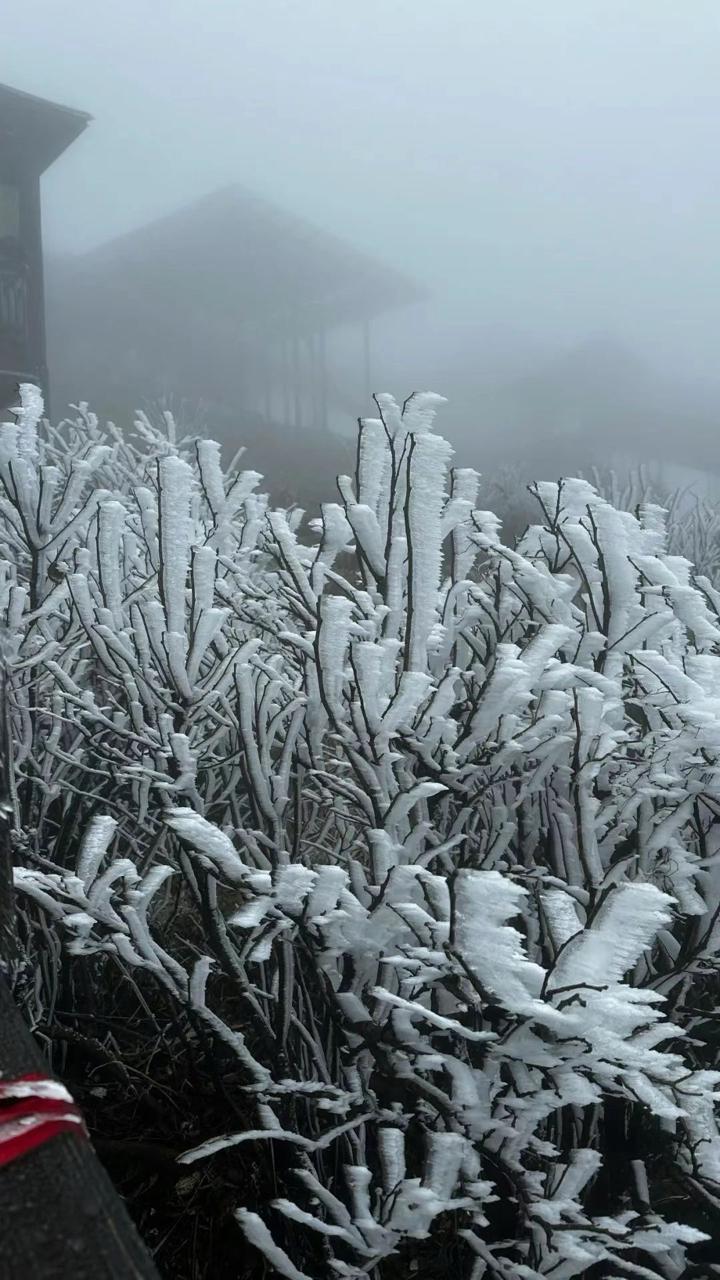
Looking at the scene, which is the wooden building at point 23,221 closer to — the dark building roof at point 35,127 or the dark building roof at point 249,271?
the dark building roof at point 35,127

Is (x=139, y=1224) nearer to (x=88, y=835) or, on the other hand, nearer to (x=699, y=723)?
(x=88, y=835)

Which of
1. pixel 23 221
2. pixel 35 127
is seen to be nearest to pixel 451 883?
pixel 23 221

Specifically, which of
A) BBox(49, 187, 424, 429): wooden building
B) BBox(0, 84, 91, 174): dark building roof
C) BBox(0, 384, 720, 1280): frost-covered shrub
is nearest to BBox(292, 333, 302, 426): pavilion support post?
BBox(49, 187, 424, 429): wooden building

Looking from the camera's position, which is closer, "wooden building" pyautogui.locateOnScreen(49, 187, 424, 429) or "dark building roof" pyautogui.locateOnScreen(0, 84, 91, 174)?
"dark building roof" pyautogui.locateOnScreen(0, 84, 91, 174)

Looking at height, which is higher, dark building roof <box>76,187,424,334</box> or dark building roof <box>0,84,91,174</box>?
dark building roof <box>76,187,424,334</box>

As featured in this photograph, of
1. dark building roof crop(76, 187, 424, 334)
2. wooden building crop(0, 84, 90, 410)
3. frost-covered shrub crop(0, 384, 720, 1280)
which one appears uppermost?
dark building roof crop(76, 187, 424, 334)

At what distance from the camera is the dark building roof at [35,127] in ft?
56.3

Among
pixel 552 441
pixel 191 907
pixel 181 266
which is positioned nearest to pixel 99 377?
pixel 181 266

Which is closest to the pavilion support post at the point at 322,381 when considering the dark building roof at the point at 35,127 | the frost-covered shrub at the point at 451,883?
the dark building roof at the point at 35,127

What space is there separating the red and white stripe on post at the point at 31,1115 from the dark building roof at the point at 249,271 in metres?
44.3

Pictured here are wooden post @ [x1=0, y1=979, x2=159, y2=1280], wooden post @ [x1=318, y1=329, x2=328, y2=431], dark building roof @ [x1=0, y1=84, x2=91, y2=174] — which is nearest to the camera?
wooden post @ [x1=0, y1=979, x2=159, y2=1280]

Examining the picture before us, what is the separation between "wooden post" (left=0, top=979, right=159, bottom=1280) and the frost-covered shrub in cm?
71

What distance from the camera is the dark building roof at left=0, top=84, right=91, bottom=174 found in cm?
1716

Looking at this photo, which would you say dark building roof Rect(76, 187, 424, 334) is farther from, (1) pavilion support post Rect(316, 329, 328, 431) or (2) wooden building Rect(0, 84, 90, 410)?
(2) wooden building Rect(0, 84, 90, 410)
